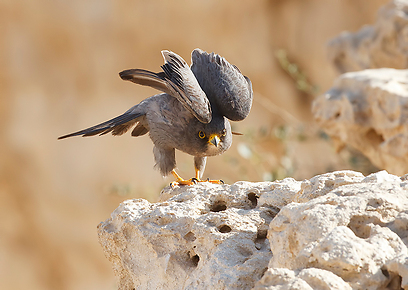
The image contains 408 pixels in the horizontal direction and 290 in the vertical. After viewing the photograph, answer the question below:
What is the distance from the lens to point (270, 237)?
5.18ft

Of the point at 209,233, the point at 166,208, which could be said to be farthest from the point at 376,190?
the point at 166,208

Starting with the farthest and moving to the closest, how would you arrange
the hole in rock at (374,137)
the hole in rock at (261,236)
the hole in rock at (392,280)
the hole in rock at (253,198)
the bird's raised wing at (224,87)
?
the hole in rock at (374,137) → the bird's raised wing at (224,87) → the hole in rock at (253,198) → the hole in rock at (261,236) → the hole in rock at (392,280)

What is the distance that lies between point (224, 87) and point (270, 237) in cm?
164

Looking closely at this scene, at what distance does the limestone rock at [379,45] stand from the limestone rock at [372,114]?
3.04 feet

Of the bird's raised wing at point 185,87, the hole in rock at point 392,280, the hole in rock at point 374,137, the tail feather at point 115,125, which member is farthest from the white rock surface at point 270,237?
the hole in rock at point 374,137

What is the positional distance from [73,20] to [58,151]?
213 centimetres

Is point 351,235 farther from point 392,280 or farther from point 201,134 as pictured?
point 201,134

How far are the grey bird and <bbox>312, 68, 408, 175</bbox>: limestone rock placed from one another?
1233 millimetres

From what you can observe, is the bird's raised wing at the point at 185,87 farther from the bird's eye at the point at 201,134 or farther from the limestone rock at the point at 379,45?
the limestone rock at the point at 379,45

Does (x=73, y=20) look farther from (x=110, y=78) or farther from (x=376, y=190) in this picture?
(x=376, y=190)

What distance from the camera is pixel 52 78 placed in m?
7.36

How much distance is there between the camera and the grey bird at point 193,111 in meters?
2.92

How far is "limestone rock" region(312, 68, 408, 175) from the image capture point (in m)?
3.74

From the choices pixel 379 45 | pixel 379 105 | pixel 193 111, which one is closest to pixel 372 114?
pixel 379 105
